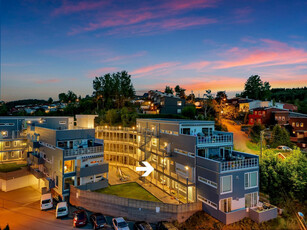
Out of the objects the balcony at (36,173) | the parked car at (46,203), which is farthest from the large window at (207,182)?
the balcony at (36,173)

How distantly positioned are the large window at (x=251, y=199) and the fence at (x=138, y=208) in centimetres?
443

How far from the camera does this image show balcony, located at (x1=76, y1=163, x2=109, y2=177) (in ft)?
72.9

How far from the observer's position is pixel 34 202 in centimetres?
2334

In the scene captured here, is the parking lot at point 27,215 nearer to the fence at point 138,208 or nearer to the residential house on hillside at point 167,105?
the fence at point 138,208

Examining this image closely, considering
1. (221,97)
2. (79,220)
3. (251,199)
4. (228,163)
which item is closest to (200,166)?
(228,163)

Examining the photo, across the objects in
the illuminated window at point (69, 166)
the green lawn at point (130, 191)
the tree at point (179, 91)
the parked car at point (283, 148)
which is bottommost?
the green lawn at point (130, 191)

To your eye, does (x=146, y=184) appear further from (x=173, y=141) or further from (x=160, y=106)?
(x=160, y=106)

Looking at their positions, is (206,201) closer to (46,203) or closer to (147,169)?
(147,169)

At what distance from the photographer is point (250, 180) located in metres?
19.1

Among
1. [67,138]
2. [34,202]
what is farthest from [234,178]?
[34,202]

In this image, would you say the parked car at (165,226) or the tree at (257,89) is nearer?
the parked car at (165,226)

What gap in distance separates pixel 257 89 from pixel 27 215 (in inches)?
3062

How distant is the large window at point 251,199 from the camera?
62.3 feet

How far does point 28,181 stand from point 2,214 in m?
8.49
